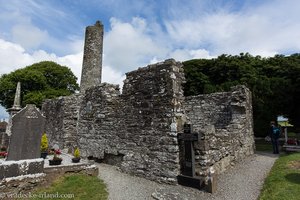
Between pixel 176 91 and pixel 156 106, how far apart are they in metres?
0.83

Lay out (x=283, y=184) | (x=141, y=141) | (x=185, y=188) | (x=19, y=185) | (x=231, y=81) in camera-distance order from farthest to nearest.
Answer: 1. (x=231, y=81)
2. (x=141, y=141)
3. (x=185, y=188)
4. (x=19, y=185)
5. (x=283, y=184)

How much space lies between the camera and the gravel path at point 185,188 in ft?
17.0

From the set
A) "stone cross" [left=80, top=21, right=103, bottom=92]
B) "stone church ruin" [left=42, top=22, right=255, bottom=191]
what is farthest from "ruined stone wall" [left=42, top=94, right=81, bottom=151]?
"stone cross" [left=80, top=21, right=103, bottom=92]

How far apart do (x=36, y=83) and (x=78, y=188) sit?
28.1 metres

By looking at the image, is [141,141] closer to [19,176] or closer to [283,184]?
[19,176]

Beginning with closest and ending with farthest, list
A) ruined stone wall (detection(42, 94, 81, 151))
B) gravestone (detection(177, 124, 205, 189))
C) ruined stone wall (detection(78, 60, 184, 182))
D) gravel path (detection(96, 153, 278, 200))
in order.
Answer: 1. gravel path (detection(96, 153, 278, 200))
2. gravestone (detection(177, 124, 205, 189))
3. ruined stone wall (detection(78, 60, 184, 182))
4. ruined stone wall (detection(42, 94, 81, 151))

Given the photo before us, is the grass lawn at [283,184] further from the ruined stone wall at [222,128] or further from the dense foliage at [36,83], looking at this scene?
the dense foliage at [36,83]

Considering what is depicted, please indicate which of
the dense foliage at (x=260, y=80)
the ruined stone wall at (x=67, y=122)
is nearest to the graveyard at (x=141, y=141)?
the ruined stone wall at (x=67, y=122)

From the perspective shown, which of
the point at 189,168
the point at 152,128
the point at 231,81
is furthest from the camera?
the point at 231,81

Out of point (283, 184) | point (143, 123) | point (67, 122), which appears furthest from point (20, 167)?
point (283, 184)

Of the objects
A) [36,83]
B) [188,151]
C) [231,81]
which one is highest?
[36,83]

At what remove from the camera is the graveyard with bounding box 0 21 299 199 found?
231 inches

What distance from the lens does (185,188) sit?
5.72m

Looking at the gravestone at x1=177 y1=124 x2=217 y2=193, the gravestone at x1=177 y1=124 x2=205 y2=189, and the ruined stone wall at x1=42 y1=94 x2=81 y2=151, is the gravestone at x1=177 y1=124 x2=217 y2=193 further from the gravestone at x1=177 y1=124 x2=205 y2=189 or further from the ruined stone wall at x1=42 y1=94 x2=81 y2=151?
the ruined stone wall at x1=42 y1=94 x2=81 y2=151
